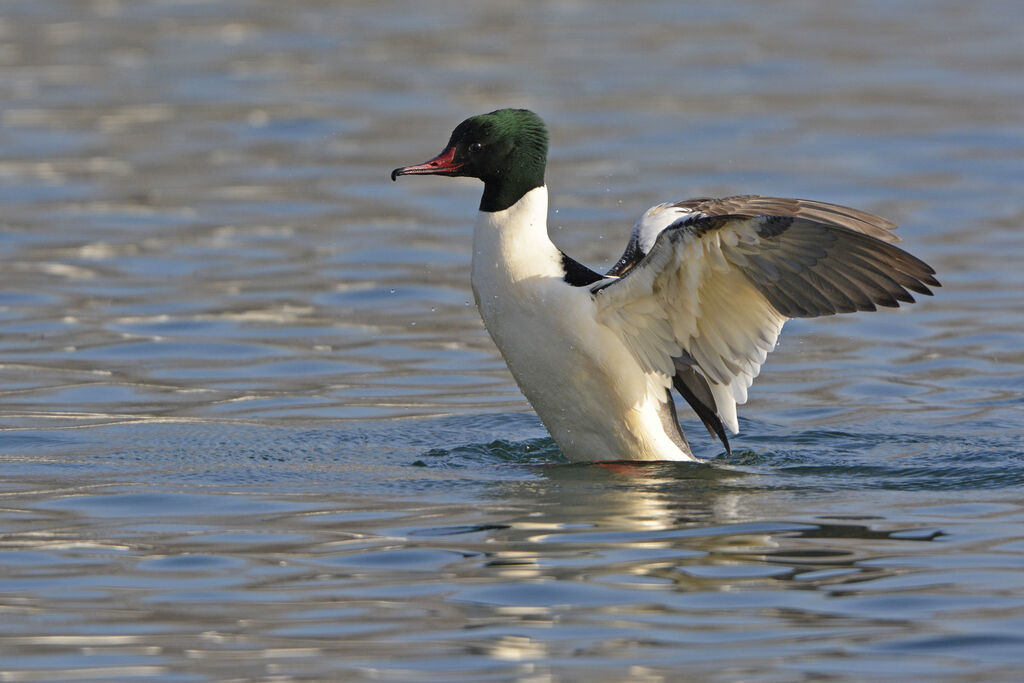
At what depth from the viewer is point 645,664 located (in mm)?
5457

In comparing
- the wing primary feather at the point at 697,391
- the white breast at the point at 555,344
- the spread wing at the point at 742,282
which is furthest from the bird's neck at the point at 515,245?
the wing primary feather at the point at 697,391

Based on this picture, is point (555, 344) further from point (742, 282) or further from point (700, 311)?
point (742, 282)

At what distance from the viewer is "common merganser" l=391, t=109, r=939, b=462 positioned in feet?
24.6

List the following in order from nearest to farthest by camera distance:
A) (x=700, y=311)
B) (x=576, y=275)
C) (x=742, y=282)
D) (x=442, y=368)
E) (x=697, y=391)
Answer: (x=742, y=282), (x=700, y=311), (x=576, y=275), (x=697, y=391), (x=442, y=368)

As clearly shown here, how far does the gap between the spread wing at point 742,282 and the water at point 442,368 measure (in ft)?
1.89

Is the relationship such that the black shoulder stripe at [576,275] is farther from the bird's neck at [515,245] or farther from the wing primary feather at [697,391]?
the wing primary feather at [697,391]

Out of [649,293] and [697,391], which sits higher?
[649,293]

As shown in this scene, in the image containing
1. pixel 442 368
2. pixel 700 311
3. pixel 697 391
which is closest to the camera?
pixel 700 311

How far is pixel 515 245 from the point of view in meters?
8.04

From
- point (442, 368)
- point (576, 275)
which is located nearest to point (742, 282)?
point (576, 275)

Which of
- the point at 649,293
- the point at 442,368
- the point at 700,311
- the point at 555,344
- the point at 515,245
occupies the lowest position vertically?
the point at 442,368

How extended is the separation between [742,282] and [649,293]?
40cm

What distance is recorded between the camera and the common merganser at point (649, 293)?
7.50 meters

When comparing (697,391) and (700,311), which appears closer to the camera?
(700,311)
